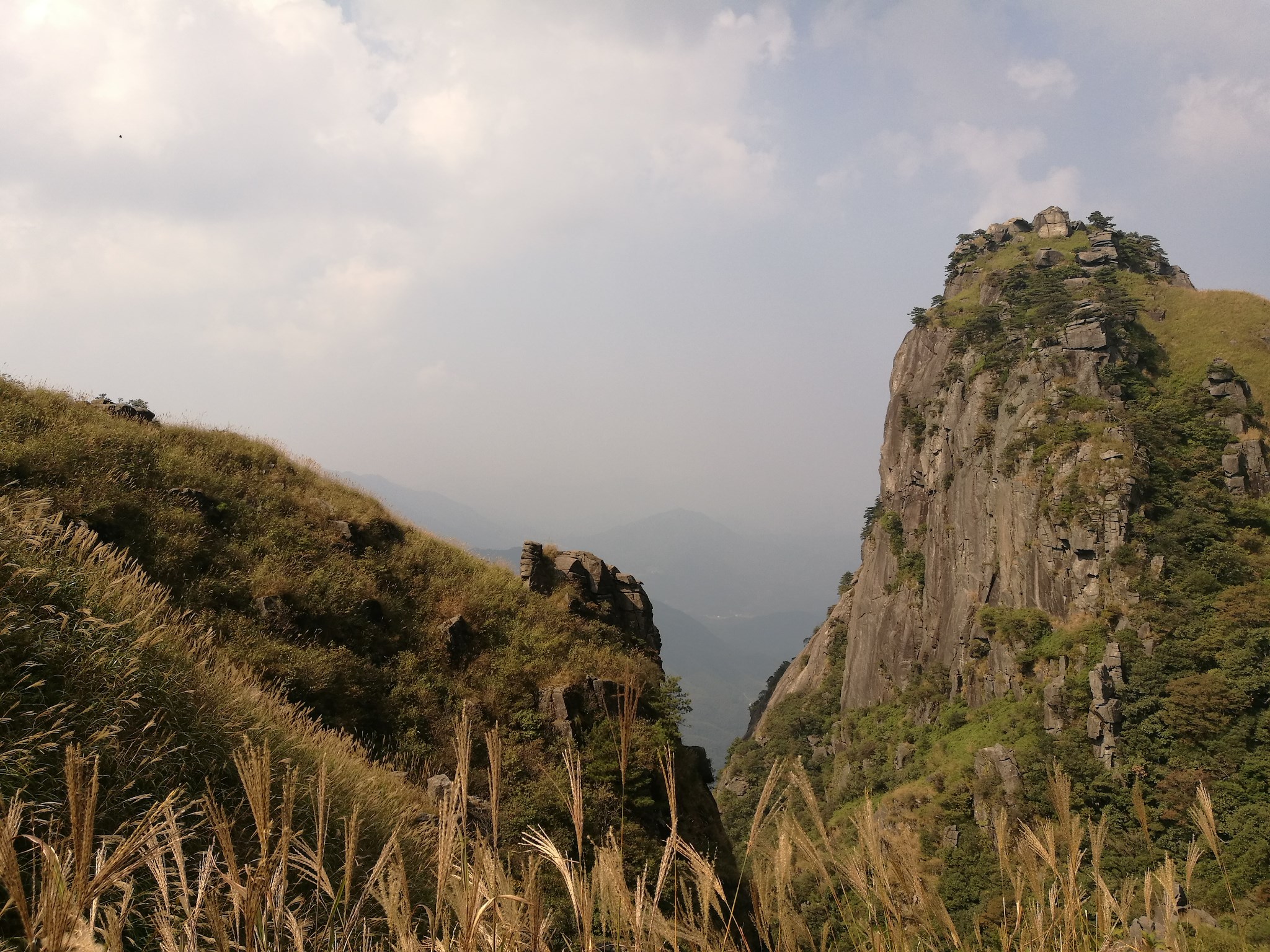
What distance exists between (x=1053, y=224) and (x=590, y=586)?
10056 cm

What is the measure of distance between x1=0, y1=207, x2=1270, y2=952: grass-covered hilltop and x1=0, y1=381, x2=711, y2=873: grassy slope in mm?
70

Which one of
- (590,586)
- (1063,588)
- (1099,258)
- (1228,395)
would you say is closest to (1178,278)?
(1099,258)

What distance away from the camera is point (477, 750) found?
10312mm

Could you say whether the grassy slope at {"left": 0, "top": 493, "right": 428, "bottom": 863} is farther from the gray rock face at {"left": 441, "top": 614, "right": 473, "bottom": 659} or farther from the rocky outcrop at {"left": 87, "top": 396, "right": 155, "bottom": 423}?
the rocky outcrop at {"left": 87, "top": 396, "right": 155, "bottom": 423}

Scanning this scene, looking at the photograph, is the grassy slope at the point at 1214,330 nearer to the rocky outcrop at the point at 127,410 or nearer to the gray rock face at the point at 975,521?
the gray rock face at the point at 975,521

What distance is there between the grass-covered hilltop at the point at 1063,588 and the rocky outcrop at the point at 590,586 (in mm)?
12068

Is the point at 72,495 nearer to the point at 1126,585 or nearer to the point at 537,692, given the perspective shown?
the point at 537,692

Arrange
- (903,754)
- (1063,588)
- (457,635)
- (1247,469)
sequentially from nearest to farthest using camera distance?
(457,635) < (1247,469) < (1063,588) < (903,754)

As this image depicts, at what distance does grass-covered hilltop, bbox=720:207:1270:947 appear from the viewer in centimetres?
3634

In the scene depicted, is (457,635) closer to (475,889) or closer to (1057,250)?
(475,889)

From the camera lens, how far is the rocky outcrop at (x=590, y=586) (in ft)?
48.6

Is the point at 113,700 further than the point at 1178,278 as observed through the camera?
No

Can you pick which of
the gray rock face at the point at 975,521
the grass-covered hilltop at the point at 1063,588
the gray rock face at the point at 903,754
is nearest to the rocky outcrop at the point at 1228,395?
the grass-covered hilltop at the point at 1063,588

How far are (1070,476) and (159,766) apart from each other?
197 ft
